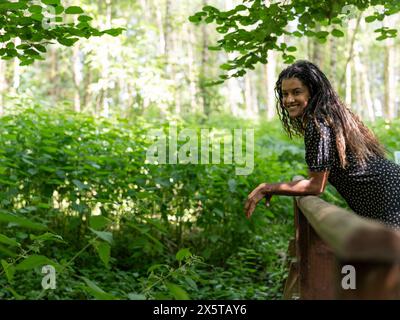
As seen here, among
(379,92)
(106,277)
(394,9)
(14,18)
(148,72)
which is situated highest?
(379,92)

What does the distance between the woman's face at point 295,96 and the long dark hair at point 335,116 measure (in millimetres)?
25

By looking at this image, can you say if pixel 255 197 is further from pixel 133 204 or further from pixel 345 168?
pixel 133 204

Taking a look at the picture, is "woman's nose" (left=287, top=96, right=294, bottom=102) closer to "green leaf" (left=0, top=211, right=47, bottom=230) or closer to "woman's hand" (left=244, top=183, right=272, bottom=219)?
"woman's hand" (left=244, top=183, right=272, bottom=219)

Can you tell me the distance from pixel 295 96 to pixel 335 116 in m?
0.32

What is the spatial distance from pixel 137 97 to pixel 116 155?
31.1 feet

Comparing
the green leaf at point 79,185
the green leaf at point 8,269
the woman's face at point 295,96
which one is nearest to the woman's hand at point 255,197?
the woman's face at point 295,96

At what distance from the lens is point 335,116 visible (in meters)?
2.98

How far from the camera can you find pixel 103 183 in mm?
5988

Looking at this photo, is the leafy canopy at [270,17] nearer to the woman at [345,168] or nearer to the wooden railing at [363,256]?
the woman at [345,168]

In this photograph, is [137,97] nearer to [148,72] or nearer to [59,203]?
[148,72]

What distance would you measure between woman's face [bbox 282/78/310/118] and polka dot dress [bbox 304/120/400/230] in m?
0.26

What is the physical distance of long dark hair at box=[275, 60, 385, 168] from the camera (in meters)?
2.89

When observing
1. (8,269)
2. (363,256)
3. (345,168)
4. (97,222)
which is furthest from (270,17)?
(363,256)
